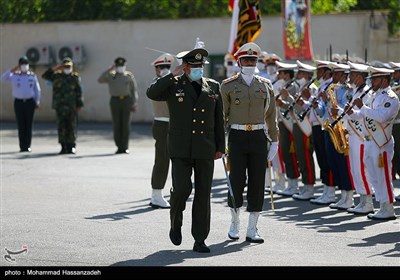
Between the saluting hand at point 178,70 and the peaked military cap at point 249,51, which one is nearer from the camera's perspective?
the saluting hand at point 178,70

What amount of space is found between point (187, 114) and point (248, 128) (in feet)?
3.47

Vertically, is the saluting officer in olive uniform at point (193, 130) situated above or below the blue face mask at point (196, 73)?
below

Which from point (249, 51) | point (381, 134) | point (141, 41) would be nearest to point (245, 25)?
point (381, 134)

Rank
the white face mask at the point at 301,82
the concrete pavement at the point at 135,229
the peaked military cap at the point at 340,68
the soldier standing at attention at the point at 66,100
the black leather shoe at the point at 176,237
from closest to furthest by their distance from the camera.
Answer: the concrete pavement at the point at 135,229 < the black leather shoe at the point at 176,237 < the peaked military cap at the point at 340,68 < the white face mask at the point at 301,82 < the soldier standing at attention at the point at 66,100

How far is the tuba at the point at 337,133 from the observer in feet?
47.9

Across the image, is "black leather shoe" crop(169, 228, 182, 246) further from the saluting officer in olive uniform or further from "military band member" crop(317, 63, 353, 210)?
"military band member" crop(317, 63, 353, 210)

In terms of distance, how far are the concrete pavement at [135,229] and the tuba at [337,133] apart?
2.79 feet

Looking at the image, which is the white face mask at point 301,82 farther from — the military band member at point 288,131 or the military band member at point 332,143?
the military band member at point 332,143

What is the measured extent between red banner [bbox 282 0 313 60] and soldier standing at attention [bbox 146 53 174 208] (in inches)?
559

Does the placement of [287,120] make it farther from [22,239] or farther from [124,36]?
[124,36]

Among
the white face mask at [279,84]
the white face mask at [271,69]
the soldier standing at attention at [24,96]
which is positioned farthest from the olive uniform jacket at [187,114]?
the soldier standing at attention at [24,96]

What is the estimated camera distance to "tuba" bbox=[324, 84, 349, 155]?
14.6m

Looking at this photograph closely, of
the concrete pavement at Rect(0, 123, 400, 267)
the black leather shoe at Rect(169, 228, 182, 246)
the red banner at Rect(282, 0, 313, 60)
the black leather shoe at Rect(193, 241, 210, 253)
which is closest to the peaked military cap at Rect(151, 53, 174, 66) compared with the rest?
the concrete pavement at Rect(0, 123, 400, 267)

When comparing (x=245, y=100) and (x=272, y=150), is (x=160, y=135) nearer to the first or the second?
(x=272, y=150)
